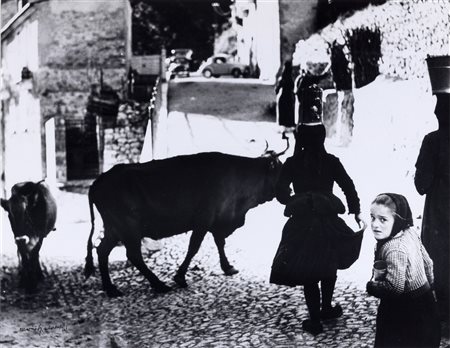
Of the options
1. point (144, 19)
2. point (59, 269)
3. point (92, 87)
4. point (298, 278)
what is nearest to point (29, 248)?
point (59, 269)

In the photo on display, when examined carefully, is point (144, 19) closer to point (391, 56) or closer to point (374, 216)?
point (391, 56)

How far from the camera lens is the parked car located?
16.9 metres

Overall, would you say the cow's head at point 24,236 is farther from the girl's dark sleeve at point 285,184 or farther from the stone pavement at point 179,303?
the girl's dark sleeve at point 285,184

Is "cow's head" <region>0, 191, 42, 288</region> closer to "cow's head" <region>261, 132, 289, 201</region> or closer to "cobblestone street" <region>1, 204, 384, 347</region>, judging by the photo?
Result: "cobblestone street" <region>1, 204, 384, 347</region>

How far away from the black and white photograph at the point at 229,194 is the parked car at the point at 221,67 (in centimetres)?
1010

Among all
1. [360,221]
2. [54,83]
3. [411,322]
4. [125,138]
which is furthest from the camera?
[54,83]

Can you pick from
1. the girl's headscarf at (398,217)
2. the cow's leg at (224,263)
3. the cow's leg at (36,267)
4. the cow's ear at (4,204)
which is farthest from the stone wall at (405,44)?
the cow's ear at (4,204)

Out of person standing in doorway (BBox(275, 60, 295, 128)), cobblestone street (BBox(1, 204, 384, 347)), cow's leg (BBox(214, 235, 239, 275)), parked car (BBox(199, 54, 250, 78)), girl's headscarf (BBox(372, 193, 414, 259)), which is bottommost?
cobblestone street (BBox(1, 204, 384, 347))

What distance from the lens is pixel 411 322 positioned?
3840mm

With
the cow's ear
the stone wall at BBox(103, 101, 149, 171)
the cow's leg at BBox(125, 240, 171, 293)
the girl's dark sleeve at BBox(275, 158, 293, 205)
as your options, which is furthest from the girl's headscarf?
the cow's ear
